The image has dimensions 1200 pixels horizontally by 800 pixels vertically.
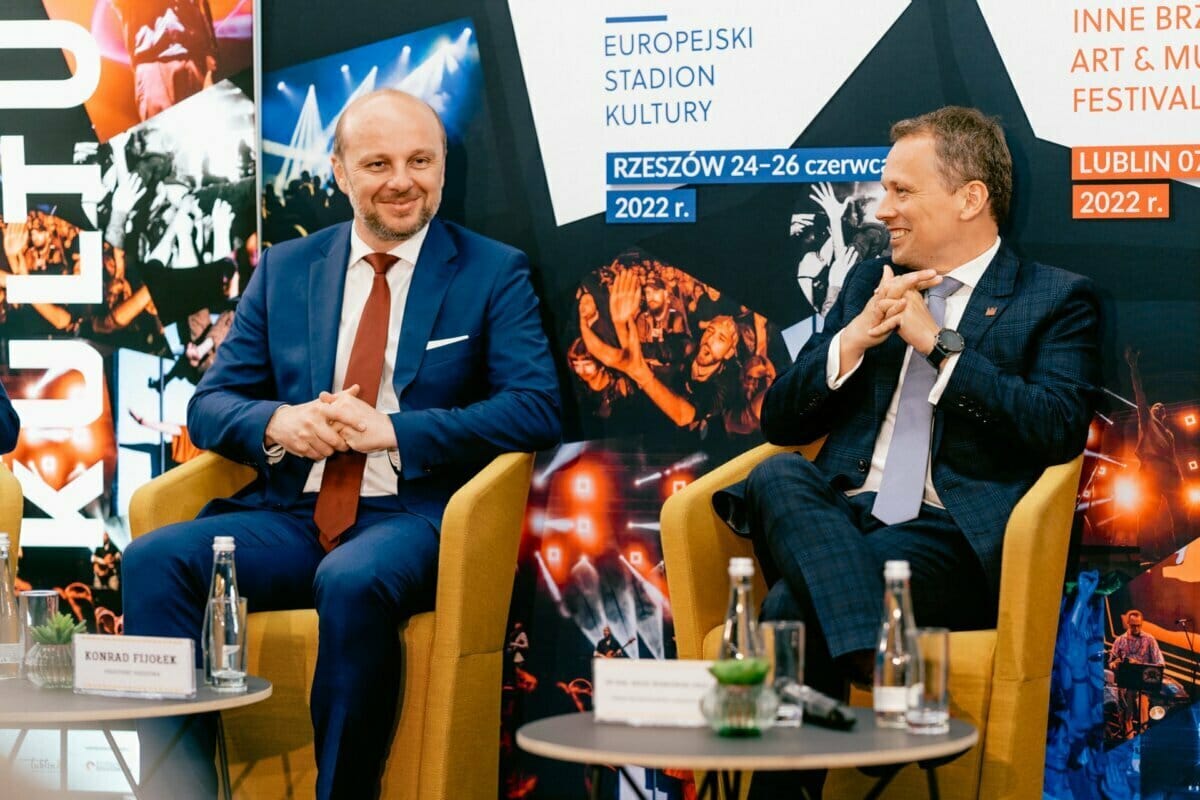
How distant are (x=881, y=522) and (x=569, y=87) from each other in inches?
61.5

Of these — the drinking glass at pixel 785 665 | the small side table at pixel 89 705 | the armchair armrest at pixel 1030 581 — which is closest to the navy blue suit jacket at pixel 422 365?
the small side table at pixel 89 705

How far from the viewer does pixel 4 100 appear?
4.60 meters

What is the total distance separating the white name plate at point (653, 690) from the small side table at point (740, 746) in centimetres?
2

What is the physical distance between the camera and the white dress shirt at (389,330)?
389 centimetres

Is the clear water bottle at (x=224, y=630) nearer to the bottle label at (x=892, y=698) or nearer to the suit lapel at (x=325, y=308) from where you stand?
the suit lapel at (x=325, y=308)

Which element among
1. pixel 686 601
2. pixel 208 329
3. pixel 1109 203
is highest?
pixel 1109 203

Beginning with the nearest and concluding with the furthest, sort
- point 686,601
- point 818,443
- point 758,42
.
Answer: point 686,601 → point 818,443 → point 758,42

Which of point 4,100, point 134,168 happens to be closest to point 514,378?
point 134,168

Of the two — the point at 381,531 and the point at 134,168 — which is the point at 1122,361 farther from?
the point at 134,168

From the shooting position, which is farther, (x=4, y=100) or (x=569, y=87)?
(x=4, y=100)

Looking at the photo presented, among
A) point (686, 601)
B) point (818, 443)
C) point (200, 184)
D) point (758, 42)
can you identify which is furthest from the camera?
point (200, 184)

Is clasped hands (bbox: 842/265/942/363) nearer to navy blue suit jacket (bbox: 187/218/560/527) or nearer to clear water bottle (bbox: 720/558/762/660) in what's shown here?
navy blue suit jacket (bbox: 187/218/560/527)

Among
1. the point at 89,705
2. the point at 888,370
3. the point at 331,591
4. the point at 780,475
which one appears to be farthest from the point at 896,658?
the point at 89,705

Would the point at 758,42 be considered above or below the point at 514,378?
above
